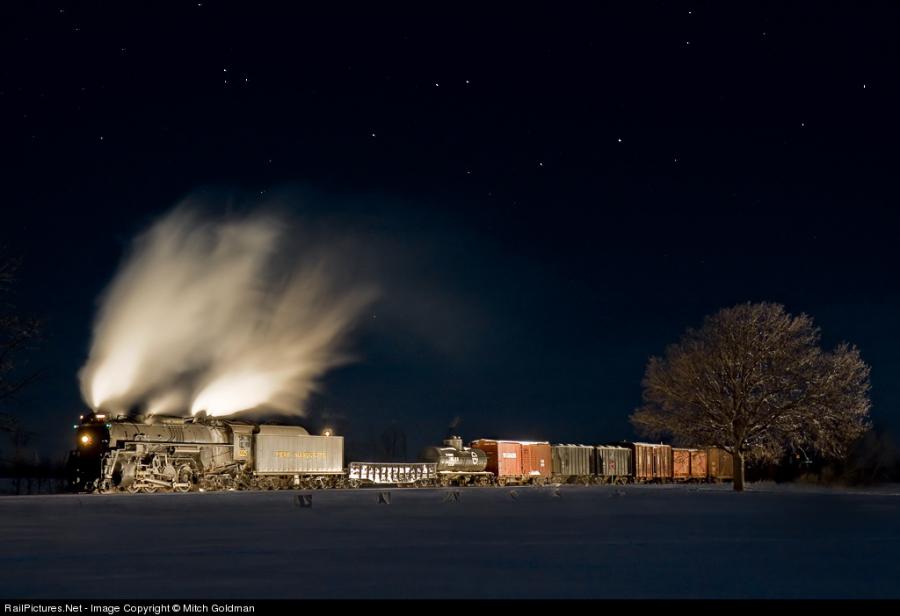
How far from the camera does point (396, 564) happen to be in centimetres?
1515

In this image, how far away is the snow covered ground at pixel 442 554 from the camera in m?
12.5

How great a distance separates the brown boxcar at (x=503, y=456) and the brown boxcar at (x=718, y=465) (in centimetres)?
2518

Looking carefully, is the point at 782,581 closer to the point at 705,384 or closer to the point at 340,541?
the point at 340,541

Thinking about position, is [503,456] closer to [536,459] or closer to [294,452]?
[536,459]

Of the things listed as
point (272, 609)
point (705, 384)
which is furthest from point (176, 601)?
point (705, 384)

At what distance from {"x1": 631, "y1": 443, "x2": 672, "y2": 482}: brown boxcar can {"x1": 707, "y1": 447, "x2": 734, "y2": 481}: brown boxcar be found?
5739 mm

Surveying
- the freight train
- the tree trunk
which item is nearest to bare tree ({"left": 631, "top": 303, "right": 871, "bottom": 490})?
the tree trunk

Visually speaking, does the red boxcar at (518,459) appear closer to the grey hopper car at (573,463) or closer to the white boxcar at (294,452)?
the grey hopper car at (573,463)

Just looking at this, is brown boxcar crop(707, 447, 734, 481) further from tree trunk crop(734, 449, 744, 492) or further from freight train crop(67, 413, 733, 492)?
tree trunk crop(734, 449, 744, 492)

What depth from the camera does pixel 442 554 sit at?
16.8m

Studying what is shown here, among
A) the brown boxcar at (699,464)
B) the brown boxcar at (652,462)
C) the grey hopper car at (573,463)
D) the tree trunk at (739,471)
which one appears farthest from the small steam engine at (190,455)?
the brown boxcar at (699,464)

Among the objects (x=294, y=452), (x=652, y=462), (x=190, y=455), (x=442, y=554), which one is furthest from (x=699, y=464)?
(x=442, y=554)

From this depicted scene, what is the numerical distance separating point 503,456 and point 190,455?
29.2 metres

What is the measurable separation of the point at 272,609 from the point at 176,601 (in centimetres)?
132
